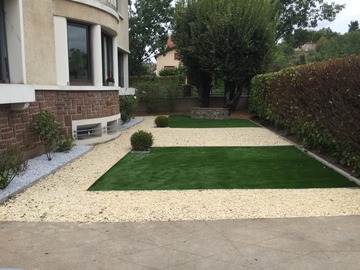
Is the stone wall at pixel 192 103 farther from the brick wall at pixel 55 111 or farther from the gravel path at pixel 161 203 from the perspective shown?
the gravel path at pixel 161 203

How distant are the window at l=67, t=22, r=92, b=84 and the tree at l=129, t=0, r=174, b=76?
2347 cm

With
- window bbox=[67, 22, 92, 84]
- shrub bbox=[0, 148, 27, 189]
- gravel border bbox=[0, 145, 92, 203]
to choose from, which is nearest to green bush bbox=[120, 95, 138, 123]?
window bbox=[67, 22, 92, 84]

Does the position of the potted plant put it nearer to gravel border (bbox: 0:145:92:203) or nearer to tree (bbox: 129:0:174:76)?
gravel border (bbox: 0:145:92:203)

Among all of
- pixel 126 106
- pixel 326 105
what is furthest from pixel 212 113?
pixel 326 105

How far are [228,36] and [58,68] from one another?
11.0 m

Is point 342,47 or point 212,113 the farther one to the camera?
point 342,47

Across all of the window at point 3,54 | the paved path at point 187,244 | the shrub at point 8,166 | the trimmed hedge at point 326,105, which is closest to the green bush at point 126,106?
the trimmed hedge at point 326,105

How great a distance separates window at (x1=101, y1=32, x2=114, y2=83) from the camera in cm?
1200

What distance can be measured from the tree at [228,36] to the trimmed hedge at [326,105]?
7.15 metres

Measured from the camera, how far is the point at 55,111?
9.07 m

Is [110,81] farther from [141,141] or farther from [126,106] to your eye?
[141,141]

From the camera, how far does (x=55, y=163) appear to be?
7641 mm

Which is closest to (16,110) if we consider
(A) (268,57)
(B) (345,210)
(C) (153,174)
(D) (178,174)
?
(C) (153,174)

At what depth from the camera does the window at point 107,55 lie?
1200 centimetres
